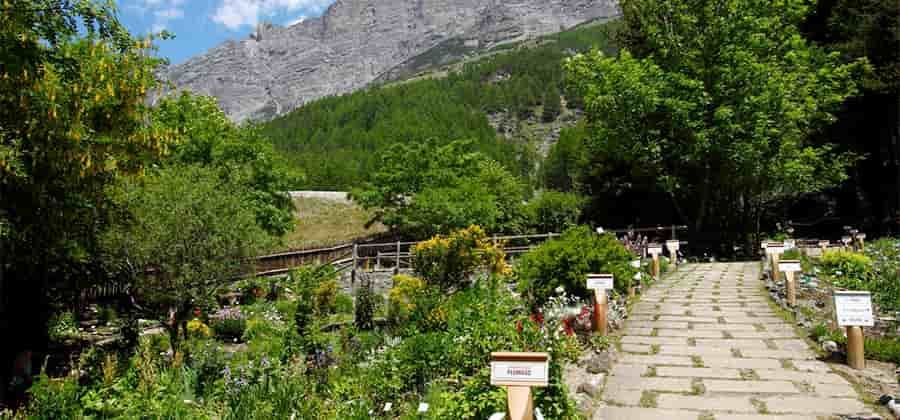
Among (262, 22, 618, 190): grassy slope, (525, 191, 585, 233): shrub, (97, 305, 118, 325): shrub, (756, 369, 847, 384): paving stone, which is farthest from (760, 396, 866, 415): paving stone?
(262, 22, 618, 190): grassy slope

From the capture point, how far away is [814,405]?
4.29 meters

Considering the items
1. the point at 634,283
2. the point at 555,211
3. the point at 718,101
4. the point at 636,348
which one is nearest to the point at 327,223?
the point at 555,211

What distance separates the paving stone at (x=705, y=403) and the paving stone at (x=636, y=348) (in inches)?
59.4

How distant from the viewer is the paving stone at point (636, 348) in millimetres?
6121

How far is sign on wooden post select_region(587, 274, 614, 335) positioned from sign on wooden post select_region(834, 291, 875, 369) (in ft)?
7.25

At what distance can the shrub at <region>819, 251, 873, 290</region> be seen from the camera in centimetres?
848

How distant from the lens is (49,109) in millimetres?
5996

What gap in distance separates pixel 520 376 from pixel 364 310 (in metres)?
7.84

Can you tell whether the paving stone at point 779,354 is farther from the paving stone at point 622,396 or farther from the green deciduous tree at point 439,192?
the green deciduous tree at point 439,192

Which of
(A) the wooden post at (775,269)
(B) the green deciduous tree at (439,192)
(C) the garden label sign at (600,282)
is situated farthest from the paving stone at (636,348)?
(B) the green deciduous tree at (439,192)

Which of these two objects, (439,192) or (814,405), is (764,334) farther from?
(439,192)

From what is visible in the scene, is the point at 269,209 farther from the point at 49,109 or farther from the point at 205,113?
the point at 49,109

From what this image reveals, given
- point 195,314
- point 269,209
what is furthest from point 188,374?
point 269,209

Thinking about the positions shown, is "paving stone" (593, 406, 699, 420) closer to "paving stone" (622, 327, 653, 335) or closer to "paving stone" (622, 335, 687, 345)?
"paving stone" (622, 335, 687, 345)
